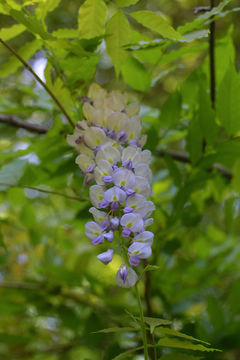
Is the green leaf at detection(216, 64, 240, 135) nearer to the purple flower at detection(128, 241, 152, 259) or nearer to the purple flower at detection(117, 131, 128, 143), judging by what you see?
the purple flower at detection(117, 131, 128, 143)

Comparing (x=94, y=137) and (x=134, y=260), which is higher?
(x=94, y=137)

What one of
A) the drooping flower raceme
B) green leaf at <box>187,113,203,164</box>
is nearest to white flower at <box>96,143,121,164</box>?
the drooping flower raceme

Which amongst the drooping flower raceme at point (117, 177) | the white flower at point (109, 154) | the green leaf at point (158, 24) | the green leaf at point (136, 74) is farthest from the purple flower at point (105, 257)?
the green leaf at point (136, 74)

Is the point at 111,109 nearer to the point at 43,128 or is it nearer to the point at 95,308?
the point at 43,128

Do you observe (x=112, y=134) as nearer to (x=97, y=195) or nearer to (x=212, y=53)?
(x=97, y=195)

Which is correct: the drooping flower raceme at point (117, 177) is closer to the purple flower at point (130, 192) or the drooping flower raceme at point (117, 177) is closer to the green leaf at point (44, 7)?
the purple flower at point (130, 192)

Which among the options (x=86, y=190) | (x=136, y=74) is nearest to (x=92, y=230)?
(x=86, y=190)
